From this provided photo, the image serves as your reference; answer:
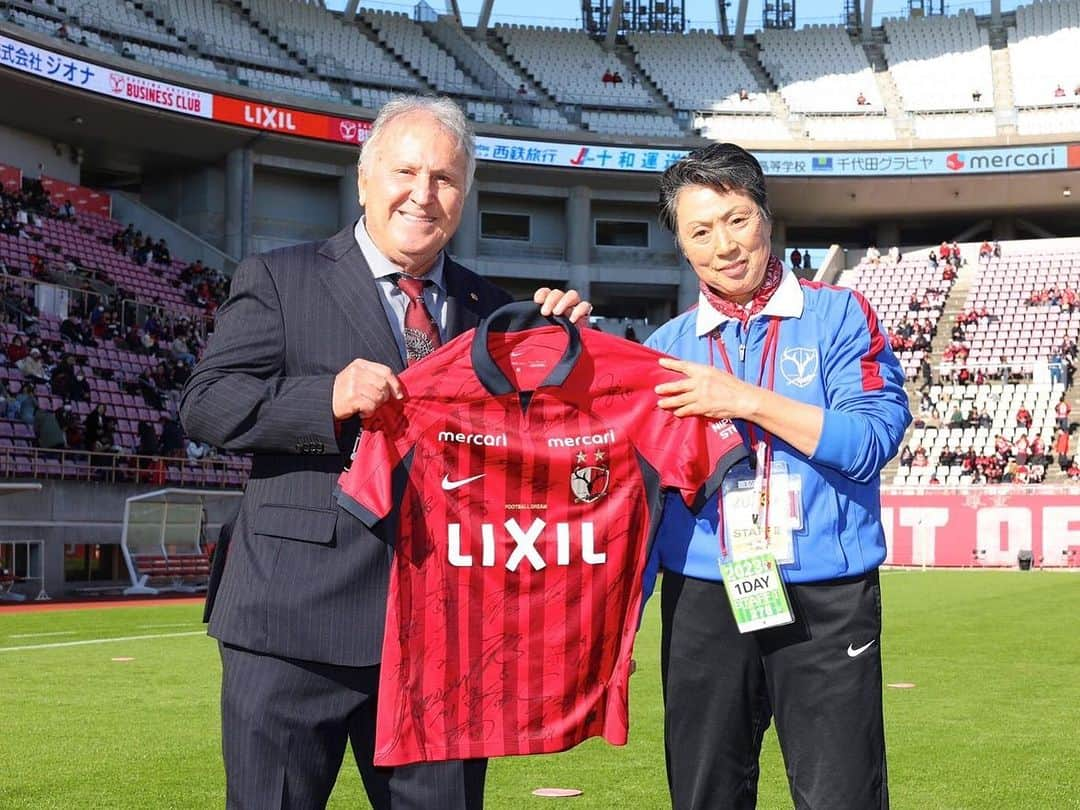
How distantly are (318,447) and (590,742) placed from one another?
473 cm

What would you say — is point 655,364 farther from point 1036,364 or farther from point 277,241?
point 277,241

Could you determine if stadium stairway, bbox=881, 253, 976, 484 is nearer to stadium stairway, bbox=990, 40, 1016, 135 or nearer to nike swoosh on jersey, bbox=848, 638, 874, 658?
stadium stairway, bbox=990, 40, 1016, 135

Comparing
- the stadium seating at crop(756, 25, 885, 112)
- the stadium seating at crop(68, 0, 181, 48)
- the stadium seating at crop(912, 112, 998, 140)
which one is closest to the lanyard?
the stadium seating at crop(68, 0, 181, 48)

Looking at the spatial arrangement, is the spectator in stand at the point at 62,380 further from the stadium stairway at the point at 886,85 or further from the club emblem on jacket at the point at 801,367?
the stadium stairway at the point at 886,85

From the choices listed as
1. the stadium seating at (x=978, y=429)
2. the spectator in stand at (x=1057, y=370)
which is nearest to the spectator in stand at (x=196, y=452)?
the stadium seating at (x=978, y=429)

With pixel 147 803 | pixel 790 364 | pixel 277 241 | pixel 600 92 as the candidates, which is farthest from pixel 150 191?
pixel 790 364

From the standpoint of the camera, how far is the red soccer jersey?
9.93ft

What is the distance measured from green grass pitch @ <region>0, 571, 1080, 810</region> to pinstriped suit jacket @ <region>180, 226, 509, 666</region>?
115 inches

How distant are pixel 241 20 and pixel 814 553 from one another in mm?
41827

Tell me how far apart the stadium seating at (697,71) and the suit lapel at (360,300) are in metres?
44.7

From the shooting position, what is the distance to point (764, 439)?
3.20 meters

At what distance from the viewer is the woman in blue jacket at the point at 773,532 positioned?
10.1 feet

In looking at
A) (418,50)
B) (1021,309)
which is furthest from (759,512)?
(418,50)

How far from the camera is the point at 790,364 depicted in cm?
323
